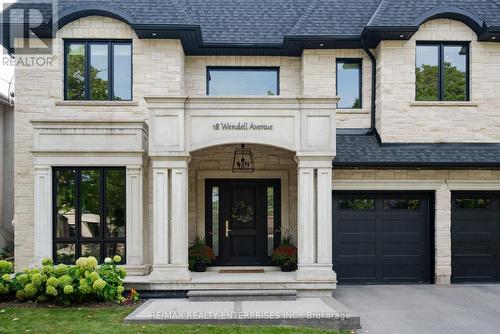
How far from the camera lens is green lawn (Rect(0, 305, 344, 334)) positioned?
682 centimetres

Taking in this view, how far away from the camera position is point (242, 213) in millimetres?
11453

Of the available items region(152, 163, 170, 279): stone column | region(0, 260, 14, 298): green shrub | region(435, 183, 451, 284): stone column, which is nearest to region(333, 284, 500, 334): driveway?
region(435, 183, 451, 284): stone column

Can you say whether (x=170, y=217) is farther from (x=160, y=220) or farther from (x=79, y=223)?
(x=79, y=223)

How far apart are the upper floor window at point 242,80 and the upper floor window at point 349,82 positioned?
1.83 metres

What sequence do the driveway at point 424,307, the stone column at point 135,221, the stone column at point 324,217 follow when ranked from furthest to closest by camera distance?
the stone column at point 135,221 < the stone column at point 324,217 < the driveway at point 424,307

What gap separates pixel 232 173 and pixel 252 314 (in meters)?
4.62

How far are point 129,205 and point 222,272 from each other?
2.95 metres

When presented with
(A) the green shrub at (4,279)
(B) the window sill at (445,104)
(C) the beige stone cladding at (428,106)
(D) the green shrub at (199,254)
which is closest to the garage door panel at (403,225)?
(C) the beige stone cladding at (428,106)

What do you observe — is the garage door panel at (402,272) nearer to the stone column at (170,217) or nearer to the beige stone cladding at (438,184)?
the beige stone cladding at (438,184)

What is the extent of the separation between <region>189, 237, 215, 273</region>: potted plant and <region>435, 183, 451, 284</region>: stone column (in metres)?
6.10

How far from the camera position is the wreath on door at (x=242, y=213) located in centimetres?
1145

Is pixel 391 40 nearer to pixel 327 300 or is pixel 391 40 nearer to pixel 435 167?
pixel 435 167

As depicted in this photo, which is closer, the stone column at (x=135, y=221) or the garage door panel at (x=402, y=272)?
the stone column at (x=135, y=221)

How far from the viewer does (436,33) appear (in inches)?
433
